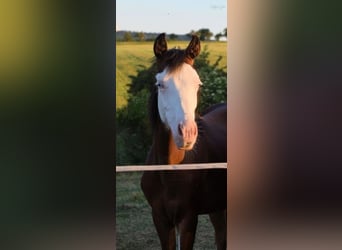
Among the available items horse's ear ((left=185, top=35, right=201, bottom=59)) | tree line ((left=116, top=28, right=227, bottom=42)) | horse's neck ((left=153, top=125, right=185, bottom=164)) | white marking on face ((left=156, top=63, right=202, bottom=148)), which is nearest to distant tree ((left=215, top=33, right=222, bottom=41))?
tree line ((left=116, top=28, right=227, bottom=42))

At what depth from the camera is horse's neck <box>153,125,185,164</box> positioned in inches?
131

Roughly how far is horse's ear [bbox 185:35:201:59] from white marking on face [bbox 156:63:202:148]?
0.06m

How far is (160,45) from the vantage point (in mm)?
3268

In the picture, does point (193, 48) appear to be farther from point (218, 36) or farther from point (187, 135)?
point (187, 135)

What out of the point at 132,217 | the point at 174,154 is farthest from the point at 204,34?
the point at 132,217

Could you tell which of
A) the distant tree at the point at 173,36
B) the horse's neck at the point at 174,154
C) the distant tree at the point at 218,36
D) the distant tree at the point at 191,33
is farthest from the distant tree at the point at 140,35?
the horse's neck at the point at 174,154

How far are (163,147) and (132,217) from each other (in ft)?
1.39

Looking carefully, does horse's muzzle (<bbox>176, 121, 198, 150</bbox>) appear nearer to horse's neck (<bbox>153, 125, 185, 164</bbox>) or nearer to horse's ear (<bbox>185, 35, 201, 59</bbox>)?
horse's neck (<bbox>153, 125, 185, 164</bbox>)
